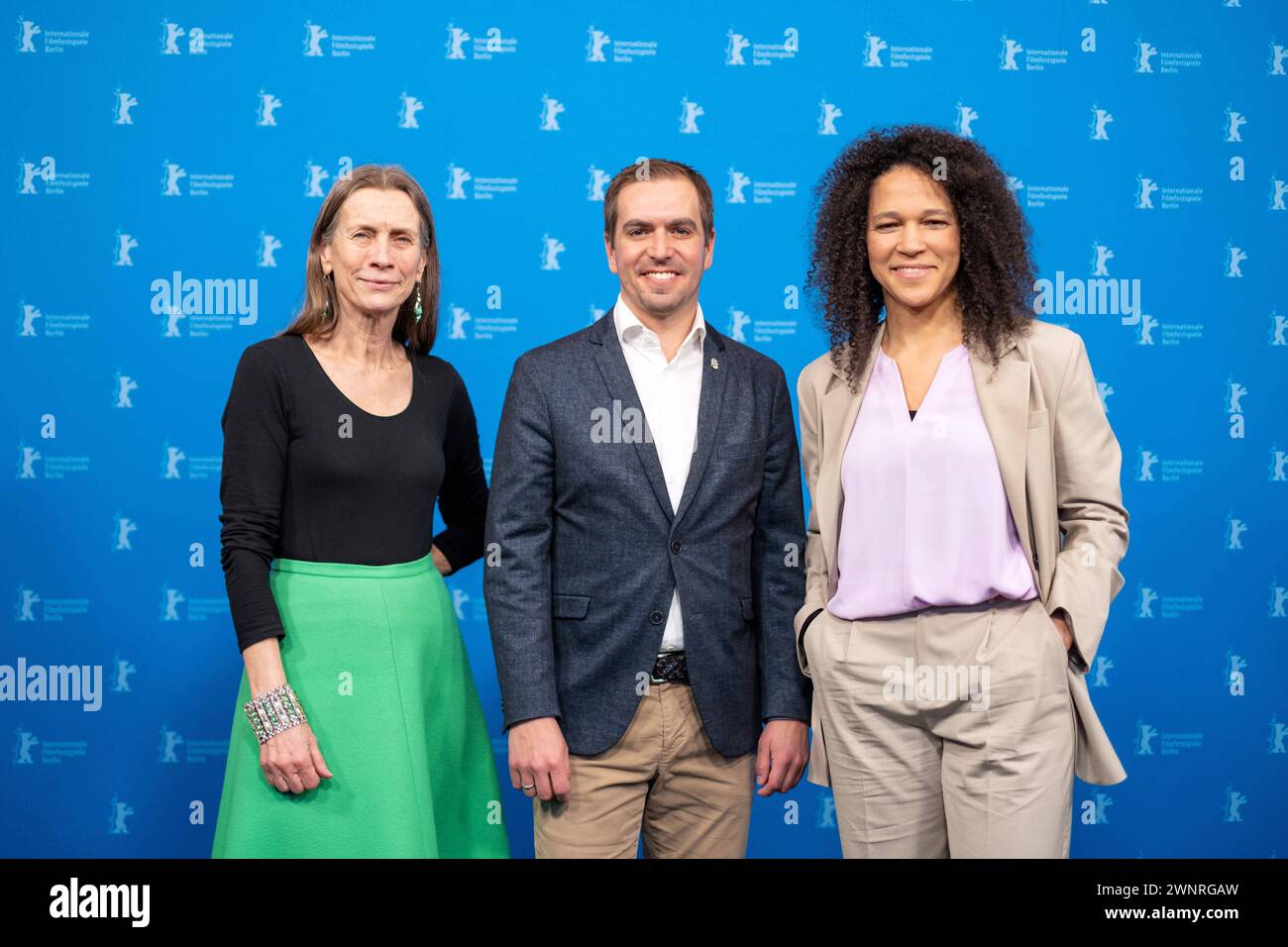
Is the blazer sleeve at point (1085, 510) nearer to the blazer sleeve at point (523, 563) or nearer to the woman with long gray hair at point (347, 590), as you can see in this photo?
the blazer sleeve at point (523, 563)

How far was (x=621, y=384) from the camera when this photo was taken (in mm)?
2363

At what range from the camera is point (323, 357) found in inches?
96.3

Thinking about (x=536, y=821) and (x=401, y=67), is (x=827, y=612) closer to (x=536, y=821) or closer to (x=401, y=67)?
(x=536, y=821)

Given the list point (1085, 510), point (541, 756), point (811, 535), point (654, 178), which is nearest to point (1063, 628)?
point (1085, 510)

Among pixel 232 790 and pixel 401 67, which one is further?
pixel 401 67

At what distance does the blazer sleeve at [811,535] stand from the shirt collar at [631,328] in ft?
0.75

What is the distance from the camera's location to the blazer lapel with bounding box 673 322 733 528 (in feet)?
7.66

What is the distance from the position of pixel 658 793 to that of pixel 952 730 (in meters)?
0.61

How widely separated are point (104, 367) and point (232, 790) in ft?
6.84

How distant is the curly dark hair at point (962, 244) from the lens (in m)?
2.30

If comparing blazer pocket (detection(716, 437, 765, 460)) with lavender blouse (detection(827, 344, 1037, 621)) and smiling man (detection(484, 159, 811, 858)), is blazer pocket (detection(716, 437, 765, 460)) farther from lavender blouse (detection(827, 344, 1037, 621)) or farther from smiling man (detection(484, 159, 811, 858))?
lavender blouse (detection(827, 344, 1037, 621))

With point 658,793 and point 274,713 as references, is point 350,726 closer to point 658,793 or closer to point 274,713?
point 274,713

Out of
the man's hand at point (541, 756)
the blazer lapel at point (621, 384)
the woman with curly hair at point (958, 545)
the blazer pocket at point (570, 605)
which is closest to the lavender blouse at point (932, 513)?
the woman with curly hair at point (958, 545)
